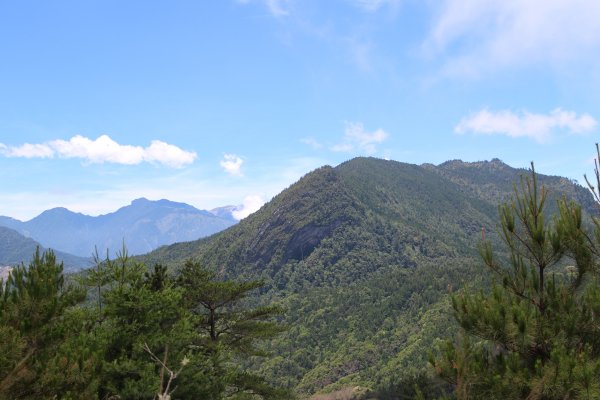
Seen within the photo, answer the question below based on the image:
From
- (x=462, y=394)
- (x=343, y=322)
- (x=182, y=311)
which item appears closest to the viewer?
(x=462, y=394)

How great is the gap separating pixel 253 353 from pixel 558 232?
1528 centimetres

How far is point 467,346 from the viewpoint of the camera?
8.65 m

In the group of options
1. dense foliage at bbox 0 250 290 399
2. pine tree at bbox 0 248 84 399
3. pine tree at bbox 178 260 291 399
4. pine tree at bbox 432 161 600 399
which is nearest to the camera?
pine tree at bbox 432 161 600 399

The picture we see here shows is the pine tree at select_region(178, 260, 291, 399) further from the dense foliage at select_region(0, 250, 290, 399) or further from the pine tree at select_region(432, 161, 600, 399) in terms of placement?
the pine tree at select_region(432, 161, 600, 399)

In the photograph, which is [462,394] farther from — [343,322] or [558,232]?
[343,322]

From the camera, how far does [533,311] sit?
380 inches

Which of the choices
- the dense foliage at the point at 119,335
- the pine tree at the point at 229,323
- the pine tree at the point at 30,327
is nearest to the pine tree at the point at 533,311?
the dense foliage at the point at 119,335

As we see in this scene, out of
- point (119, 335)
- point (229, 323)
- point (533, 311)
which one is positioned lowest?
point (229, 323)

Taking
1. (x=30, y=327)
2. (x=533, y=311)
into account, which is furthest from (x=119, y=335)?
(x=533, y=311)

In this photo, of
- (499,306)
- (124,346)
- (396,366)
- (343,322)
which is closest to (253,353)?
(124,346)

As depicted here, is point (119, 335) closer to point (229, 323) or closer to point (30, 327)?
point (30, 327)

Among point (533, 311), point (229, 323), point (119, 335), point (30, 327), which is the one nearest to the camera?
point (533, 311)

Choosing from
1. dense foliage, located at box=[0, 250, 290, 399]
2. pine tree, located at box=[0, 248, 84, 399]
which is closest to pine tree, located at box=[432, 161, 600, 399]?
dense foliage, located at box=[0, 250, 290, 399]

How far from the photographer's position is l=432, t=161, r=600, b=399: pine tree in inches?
360
